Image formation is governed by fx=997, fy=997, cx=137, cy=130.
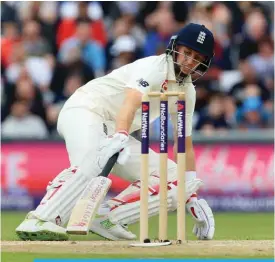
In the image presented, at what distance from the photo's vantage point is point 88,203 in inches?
264

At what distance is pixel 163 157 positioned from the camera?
6.55 m

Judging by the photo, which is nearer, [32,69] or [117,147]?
[117,147]

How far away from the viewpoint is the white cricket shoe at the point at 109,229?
290 inches

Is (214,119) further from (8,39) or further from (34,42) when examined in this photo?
(8,39)

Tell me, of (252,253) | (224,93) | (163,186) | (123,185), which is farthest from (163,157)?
(224,93)

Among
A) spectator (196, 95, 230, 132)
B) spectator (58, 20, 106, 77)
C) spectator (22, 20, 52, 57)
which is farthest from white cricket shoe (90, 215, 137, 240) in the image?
spectator (22, 20, 52, 57)

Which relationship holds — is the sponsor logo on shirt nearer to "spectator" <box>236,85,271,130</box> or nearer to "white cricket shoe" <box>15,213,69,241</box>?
"white cricket shoe" <box>15,213,69,241</box>

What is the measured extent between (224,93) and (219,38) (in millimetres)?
865

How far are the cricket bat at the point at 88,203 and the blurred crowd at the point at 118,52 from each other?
5.77 metres

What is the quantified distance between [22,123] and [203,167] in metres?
2.35

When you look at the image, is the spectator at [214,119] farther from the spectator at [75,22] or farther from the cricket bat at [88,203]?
the cricket bat at [88,203]

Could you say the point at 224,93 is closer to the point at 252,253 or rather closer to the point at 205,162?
the point at 205,162

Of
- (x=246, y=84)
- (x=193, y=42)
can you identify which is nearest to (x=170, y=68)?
(x=193, y=42)

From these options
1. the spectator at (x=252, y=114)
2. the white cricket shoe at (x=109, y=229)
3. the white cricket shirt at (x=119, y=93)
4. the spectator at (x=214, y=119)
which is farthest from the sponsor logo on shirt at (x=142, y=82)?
the spectator at (x=252, y=114)
